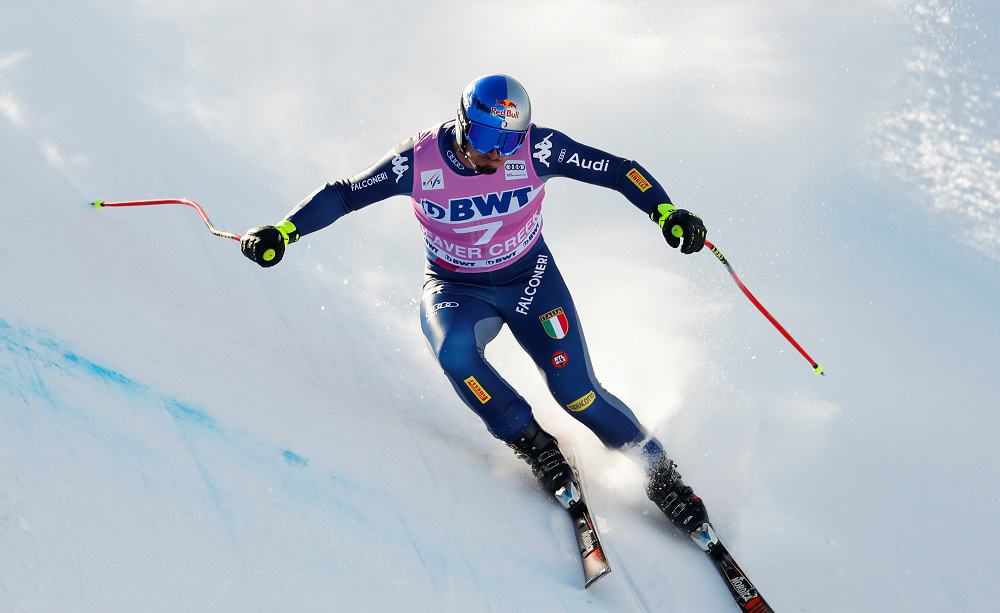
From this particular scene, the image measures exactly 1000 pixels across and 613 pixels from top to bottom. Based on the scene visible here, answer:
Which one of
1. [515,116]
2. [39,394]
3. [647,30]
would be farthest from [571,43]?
[39,394]

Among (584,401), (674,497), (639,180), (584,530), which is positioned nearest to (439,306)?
(584,401)

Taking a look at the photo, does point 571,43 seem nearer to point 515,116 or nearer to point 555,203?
point 555,203

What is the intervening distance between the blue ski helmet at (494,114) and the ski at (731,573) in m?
1.88

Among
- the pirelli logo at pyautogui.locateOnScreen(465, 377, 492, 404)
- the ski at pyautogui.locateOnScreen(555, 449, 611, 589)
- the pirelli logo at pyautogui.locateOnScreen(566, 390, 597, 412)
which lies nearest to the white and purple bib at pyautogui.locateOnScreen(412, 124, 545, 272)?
the pirelli logo at pyautogui.locateOnScreen(465, 377, 492, 404)

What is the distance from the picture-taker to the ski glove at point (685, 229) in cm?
393

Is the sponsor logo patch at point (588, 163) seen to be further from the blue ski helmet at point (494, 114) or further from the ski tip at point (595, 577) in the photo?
the ski tip at point (595, 577)

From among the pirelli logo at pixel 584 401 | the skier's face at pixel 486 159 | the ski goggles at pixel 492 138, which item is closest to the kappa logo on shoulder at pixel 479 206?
the skier's face at pixel 486 159

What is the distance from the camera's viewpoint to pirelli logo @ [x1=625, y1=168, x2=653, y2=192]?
4129 mm

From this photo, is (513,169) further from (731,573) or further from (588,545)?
(731,573)

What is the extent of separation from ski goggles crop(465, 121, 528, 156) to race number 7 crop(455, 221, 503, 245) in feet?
1.21

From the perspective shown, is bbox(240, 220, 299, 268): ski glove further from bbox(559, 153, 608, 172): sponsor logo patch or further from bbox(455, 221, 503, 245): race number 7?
bbox(559, 153, 608, 172): sponsor logo patch

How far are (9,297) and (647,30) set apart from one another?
7128 millimetres

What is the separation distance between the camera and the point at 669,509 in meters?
4.02

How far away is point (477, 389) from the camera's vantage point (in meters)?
3.91
